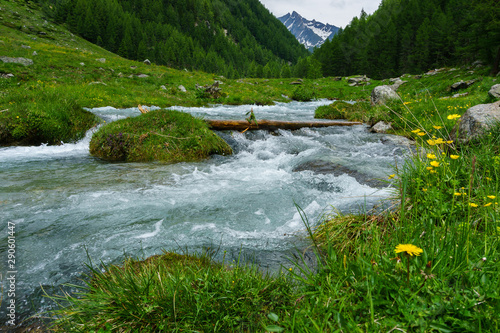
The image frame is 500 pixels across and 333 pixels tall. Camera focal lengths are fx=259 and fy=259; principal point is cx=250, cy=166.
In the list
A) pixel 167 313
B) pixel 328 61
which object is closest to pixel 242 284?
pixel 167 313

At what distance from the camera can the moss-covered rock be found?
25.4ft

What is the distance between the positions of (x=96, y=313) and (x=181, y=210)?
2693 mm

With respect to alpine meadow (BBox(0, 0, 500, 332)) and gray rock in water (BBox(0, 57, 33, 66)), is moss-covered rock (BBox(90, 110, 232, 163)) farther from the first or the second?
gray rock in water (BBox(0, 57, 33, 66))

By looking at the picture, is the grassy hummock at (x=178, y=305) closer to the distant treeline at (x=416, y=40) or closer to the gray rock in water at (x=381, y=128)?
the gray rock in water at (x=381, y=128)

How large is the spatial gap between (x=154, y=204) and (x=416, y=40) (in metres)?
80.9

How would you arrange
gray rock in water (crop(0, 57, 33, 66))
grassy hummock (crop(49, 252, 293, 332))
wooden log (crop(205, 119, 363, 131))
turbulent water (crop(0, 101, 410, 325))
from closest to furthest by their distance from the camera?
1. grassy hummock (crop(49, 252, 293, 332))
2. turbulent water (crop(0, 101, 410, 325))
3. wooden log (crop(205, 119, 363, 131))
4. gray rock in water (crop(0, 57, 33, 66))

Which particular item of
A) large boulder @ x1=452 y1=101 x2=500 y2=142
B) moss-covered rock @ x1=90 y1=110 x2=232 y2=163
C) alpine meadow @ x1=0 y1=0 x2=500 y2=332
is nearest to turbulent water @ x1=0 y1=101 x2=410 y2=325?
alpine meadow @ x1=0 y1=0 x2=500 y2=332

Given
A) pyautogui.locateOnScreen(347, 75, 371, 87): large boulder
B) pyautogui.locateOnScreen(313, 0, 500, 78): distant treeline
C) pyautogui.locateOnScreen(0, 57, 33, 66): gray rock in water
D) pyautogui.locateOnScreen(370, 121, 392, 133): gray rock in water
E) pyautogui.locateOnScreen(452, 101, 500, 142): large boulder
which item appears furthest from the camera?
pyautogui.locateOnScreen(347, 75, 371, 87): large boulder

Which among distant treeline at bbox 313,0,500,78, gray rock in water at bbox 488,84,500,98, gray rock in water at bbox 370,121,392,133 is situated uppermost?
distant treeline at bbox 313,0,500,78

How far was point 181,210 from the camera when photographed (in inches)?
179

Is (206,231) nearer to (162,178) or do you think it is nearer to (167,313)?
(167,313)

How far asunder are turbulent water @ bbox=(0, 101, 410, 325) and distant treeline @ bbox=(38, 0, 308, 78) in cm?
10293

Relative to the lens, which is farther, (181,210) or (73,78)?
(73,78)

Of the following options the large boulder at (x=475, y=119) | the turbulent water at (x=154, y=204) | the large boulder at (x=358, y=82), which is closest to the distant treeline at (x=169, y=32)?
the large boulder at (x=358, y=82)
